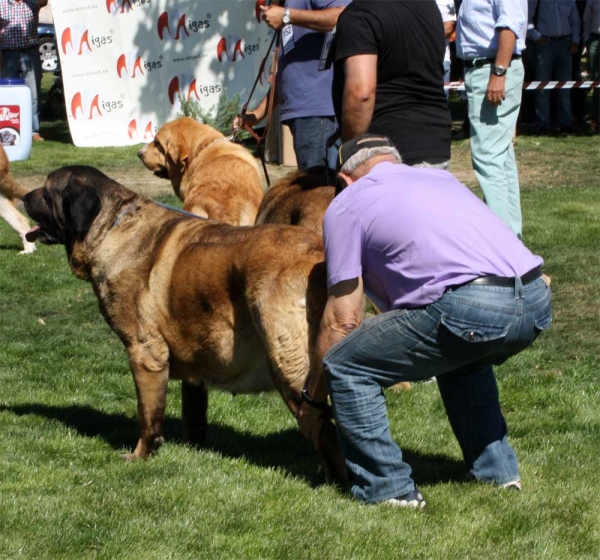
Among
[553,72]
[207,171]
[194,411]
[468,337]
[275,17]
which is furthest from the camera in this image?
[553,72]

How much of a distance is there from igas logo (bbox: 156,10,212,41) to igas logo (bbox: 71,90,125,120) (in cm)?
138

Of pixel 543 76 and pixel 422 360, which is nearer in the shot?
pixel 422 360

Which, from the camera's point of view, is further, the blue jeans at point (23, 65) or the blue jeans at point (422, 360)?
the blue jeans at point (23, 65)

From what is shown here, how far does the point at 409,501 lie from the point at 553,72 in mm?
13552

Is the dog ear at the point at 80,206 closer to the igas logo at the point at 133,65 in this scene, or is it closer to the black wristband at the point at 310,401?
the black wristband at the point at 310,401

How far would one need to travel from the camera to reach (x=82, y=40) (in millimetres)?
16891

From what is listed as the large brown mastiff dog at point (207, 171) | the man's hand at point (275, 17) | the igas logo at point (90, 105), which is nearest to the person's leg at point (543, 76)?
the igas logo at point (90, 105)

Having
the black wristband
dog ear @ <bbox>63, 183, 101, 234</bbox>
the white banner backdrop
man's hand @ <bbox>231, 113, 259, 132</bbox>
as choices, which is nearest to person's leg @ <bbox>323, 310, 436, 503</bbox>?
the black wristband

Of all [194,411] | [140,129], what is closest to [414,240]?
[194,411]

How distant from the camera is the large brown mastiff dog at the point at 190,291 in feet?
14.1

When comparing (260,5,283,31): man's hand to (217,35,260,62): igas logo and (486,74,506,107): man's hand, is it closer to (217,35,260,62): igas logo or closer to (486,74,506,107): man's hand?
(486,74,506,107): man's hand

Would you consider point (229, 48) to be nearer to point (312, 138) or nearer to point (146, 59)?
point (146, 59)

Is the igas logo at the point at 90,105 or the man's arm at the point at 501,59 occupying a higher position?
the man's arm at the point at 501,59

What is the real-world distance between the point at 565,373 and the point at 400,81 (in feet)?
7.73
